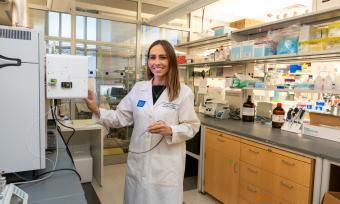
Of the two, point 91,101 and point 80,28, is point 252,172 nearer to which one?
point 91,101

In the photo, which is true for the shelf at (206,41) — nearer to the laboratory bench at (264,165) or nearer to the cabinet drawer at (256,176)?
the laboratory bench at (264,165)

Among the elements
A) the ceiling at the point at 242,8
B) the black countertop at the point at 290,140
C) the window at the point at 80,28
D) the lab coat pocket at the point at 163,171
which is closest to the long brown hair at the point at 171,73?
the lab coat pocket at the point at 163,171

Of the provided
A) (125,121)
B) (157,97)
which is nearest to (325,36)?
(157,97)

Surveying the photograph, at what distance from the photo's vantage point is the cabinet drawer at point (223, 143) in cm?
235

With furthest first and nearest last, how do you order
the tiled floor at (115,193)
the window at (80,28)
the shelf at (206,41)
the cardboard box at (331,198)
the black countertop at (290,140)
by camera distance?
the window at (80,28), the shelf at (206,41), the tiled floor at (115,193), the black countertop at (290,140), the cardboard box at (331,198)

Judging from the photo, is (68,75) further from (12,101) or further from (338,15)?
(338,15)

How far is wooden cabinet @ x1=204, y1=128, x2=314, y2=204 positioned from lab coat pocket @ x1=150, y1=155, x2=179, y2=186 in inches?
35.8

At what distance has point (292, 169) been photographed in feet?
5.99

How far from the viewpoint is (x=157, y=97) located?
63.0 inches

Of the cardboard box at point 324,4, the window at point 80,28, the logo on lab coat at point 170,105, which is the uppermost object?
the window at point 80,28

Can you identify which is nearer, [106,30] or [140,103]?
[140,103]

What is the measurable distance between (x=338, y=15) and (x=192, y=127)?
175 centimetres

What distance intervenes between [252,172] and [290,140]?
0.44 metres

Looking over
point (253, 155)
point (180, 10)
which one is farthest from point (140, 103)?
point (180, 10)
